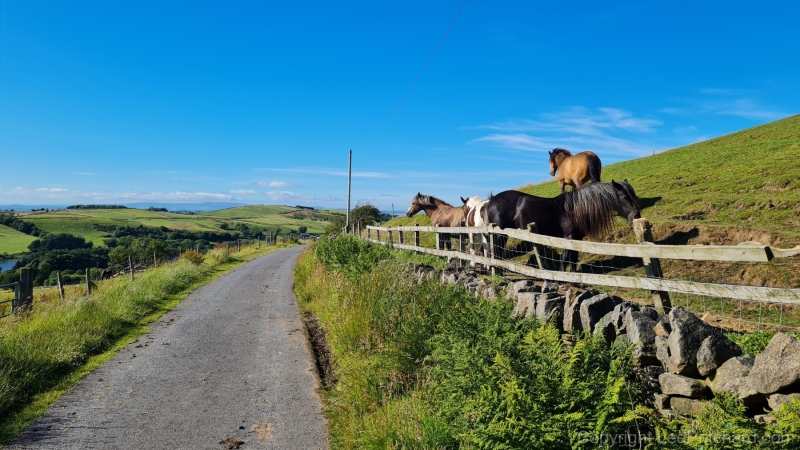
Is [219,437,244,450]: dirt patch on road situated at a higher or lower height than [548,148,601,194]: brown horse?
lower

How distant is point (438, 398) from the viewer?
4.53m

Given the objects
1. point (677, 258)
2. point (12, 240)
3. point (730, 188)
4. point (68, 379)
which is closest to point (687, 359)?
point (677, 258)

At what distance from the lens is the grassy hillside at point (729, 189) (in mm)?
10750

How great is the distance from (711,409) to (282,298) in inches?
523

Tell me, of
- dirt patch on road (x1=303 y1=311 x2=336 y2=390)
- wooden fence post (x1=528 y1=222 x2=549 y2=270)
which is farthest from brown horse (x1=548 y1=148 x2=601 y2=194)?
dirt patch on road (x1=303 y1=311 x2=336 y2=390)

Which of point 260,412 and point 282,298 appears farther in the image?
point 282,298

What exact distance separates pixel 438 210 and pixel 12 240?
10721 cm

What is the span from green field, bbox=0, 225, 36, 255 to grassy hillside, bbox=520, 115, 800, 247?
9633 centimetres

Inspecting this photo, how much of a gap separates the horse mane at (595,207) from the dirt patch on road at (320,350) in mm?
6167

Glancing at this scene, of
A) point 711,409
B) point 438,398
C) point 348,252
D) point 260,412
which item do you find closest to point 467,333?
point 438,398

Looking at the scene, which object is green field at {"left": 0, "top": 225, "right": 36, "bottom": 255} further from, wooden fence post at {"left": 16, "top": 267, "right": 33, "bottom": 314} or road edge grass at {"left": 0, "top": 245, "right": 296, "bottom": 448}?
road edge grass at {"left": 0, "top": 245, "right": 296, "bottom": 448}

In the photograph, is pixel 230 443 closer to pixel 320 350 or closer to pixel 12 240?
pixel 320 350

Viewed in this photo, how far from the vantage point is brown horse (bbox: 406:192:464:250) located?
18.0 meters

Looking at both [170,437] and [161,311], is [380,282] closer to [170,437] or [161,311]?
[170,437]
